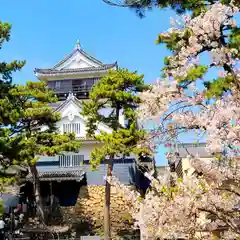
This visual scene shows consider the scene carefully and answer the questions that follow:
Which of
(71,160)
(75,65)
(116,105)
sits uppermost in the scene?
(75,65)

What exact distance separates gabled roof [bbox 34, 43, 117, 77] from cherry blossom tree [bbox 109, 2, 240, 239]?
61.5 feet

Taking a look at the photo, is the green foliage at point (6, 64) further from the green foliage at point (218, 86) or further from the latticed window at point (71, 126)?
the latticed window at point (71, 126)

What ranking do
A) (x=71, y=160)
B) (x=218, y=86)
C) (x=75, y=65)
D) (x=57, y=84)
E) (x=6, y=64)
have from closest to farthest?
(x=218, y=86) < (x=6, y=64) < (x=71, y=160) < (x=57, y=84) < (x=75, y=65)

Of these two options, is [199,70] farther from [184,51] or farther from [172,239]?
[172,239]

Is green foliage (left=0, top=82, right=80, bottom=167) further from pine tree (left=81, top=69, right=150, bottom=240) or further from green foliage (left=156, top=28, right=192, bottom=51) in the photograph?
green foliage (left=156, top=28, right=192, bottom=51)

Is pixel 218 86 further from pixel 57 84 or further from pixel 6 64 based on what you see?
pixel 57 84

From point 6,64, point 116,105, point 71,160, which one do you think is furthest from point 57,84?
point 6,64

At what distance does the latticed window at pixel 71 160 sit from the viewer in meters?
18.8

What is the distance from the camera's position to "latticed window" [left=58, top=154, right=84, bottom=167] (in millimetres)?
18844

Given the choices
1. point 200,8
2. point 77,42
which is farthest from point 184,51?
point 77,42

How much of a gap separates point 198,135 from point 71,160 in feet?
51.0

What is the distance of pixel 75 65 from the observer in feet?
77.7

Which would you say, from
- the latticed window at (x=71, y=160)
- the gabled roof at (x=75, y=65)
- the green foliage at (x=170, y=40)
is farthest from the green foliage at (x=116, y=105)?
the gabled roof at (x=75, y=65)

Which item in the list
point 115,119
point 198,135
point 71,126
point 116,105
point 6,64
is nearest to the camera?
point 198,135
